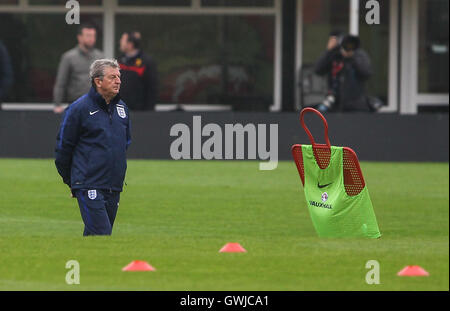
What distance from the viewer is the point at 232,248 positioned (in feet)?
33.4

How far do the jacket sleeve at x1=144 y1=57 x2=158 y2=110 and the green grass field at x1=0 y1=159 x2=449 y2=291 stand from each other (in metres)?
1.05

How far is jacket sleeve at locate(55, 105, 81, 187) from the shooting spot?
1061 centimetres

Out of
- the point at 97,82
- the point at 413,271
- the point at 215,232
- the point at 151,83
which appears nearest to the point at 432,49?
the point at 151,83

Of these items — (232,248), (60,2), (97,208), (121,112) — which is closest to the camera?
(232,248)

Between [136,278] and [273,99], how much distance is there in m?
16.7

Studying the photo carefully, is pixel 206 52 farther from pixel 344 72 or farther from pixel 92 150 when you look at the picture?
pixel 92 150

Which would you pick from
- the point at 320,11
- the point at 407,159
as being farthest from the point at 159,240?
the point at 320,11

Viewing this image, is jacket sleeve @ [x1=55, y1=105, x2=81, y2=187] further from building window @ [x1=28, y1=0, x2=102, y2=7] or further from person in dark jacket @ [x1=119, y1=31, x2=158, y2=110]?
building window @ [x1=28, y1=0, x2=102, y2=7]

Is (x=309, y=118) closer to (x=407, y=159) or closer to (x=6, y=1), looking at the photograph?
(x=407, y=159)

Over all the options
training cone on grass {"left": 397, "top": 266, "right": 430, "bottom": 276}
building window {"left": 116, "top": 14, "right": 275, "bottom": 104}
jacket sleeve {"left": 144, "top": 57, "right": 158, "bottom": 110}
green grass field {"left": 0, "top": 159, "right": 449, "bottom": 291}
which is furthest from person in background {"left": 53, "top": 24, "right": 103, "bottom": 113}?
training cone on grass {"left": 397, "top": 266, "right": 430, "bottom": 276}

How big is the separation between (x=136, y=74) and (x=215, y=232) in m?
8.21

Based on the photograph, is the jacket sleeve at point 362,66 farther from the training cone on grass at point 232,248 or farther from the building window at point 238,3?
the training cone on grass at point 232,248

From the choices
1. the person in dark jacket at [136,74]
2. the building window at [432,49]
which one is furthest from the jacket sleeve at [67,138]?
the building window at [432,49]

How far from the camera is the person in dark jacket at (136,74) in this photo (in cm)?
2078
